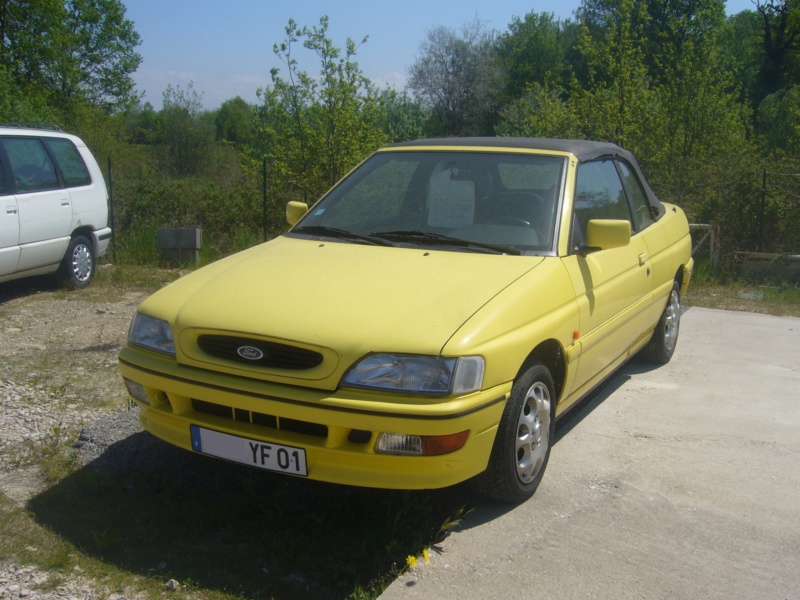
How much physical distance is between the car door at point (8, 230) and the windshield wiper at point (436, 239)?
17.4 feet

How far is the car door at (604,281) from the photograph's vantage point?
4285 mm

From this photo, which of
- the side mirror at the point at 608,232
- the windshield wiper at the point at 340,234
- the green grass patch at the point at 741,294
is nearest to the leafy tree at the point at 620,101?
the green grass patch at the point at 741,294

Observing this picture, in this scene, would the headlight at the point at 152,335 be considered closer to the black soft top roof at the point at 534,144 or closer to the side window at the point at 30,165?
the black soft top roof at the point at 534,144

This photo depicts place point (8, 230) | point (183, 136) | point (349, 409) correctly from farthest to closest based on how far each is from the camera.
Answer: point (183, 136) < point (8, 230) < point (349, 409)

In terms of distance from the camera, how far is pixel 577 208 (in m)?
4.50

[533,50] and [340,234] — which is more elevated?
[533,50]

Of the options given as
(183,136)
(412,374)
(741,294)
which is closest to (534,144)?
(412,374)

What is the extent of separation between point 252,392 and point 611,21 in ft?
44.9

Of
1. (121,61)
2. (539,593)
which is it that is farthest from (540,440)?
(121,61)

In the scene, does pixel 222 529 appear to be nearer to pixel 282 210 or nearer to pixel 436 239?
pixel 436 239

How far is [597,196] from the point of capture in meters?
4.92

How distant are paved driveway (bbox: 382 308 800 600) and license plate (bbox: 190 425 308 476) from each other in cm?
64

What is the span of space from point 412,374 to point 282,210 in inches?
388

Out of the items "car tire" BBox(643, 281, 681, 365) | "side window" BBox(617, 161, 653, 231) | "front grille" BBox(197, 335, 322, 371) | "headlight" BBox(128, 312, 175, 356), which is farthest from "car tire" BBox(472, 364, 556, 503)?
"car tire" BBox(643, 281, 681, 365)
